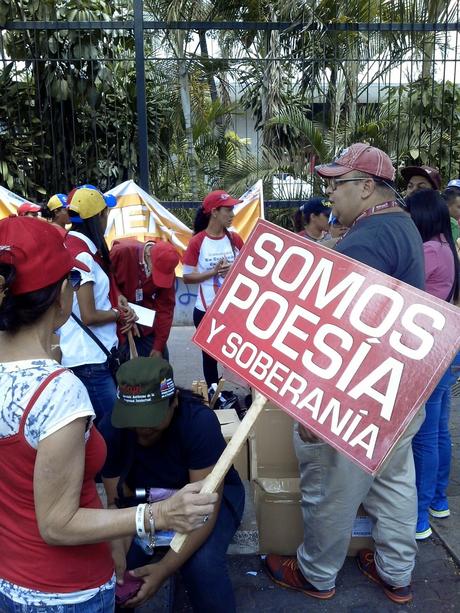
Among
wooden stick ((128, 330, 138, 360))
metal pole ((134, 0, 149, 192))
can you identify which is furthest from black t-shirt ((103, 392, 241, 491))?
metal pole ((134, 0, 149, 192))

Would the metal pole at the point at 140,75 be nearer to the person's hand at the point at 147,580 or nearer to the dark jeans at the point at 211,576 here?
the dark jeans at the point at 211,576

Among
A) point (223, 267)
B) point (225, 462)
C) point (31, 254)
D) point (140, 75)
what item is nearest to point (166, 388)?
point (225, 462)

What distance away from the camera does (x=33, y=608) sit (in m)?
1.50

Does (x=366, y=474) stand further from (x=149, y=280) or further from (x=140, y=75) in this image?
(x=140, y=75)

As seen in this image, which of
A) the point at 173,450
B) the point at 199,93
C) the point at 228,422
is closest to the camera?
the point at 173,450

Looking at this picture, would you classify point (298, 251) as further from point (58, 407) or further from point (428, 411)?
point (428, 411)

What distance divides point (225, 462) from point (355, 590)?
5.20 feet

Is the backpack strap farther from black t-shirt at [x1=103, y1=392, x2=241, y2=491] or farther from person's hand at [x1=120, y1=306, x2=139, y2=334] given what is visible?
person's hand at [x1=120, y1=306, x2=139, y2=334]

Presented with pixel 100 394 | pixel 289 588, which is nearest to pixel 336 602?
pixel 289 588

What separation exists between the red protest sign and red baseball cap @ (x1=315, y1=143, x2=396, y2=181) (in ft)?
2.38

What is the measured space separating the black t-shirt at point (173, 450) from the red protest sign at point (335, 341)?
17.4 inches

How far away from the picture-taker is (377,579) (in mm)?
2777

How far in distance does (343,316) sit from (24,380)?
2.97ft

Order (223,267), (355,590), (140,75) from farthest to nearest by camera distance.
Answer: (140,75), (223,267), (355,590)
